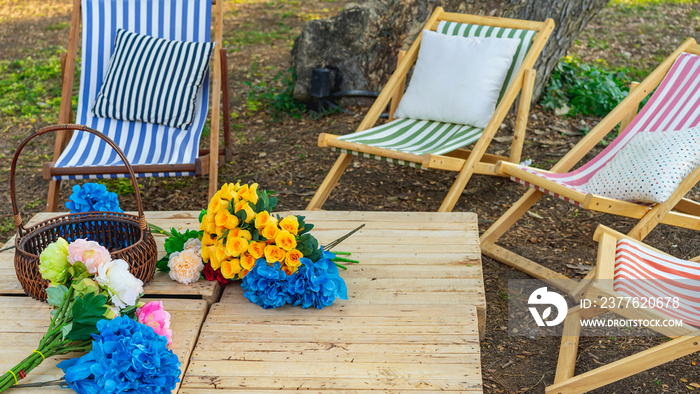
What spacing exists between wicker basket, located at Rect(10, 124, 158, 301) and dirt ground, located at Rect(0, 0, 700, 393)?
123 cm

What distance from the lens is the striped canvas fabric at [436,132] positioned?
2990 millimetres

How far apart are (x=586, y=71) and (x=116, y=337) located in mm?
4118

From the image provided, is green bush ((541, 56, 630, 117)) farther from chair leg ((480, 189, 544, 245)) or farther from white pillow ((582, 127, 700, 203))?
chair leg ((480, 189, 544, 245))

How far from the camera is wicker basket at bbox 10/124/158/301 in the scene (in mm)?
1721

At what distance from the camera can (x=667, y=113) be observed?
2848 millimetres

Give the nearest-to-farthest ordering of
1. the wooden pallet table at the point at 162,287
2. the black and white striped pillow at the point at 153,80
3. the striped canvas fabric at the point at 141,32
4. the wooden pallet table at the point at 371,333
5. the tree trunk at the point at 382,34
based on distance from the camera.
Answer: the wooden pallet table at the point at 371,333
the wooden pallet table at the point at 162,287
the striped canvas fabric at the point at 141,32
the black and white striped pillow at the point at 153,80
the tree trunk at the point at 382,34

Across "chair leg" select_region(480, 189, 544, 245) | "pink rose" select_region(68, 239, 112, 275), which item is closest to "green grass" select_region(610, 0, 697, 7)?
"chair leg" select_region(480, 189, 544, 245)

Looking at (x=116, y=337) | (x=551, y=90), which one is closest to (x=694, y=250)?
(x=551, y=90)

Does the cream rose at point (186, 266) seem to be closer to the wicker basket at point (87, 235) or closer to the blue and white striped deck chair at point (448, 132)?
the wicker basket at point (87, 235)

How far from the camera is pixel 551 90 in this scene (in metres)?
4.45

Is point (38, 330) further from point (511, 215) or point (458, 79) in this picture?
point (458, 79)

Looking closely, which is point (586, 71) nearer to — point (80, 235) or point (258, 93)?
point (258, 93)

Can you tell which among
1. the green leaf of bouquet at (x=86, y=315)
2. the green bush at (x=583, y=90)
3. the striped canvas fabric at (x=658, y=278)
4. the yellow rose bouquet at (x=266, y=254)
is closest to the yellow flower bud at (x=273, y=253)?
the yellow rose bouquet at (x=266, y=254)

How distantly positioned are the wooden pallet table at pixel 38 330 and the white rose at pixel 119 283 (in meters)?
0.18
